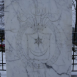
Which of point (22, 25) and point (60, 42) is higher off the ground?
point (22, 25)

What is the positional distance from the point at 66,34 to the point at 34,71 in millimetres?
1087

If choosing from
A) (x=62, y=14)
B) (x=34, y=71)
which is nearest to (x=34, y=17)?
(x=62, y=14)

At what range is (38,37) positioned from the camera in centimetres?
234

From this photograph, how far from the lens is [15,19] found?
7.59 feet

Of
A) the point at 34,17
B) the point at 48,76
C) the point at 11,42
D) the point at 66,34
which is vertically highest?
the point at 34,17

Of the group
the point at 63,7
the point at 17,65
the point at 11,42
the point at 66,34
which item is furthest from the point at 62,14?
the point at 17,65

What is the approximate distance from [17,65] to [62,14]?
150 centimetres

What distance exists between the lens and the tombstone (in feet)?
7.57

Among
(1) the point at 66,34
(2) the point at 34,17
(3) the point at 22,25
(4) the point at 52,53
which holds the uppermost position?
(2) the point at 34,17

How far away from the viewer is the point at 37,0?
2295 millimetres

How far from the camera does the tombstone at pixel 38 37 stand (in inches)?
90.9

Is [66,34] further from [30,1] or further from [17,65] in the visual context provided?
[17,65]

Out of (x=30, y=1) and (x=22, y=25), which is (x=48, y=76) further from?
(x=30, y=1)

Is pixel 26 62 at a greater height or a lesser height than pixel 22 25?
lesser
